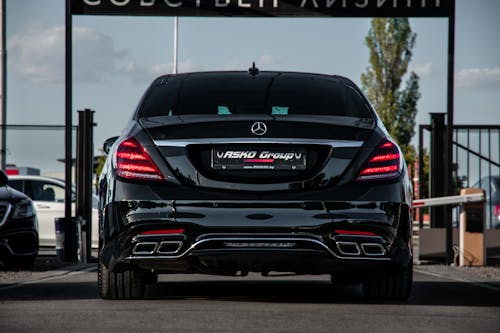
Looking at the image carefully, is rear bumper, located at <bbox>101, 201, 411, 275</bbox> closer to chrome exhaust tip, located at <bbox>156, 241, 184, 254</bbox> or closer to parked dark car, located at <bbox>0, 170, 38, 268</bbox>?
chrome exhaust tip, located at <bbox>156, 241, 184, 254</bbox>

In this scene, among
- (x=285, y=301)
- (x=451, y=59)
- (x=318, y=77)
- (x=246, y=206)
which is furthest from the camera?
(x=451, y=59)

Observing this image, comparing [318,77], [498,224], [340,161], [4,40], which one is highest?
[4,40]

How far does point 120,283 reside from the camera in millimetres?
7910

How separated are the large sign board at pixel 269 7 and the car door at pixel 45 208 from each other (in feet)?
18.6

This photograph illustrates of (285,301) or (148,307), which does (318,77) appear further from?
(148,307)

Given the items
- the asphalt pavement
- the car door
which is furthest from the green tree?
the asphalt pavement

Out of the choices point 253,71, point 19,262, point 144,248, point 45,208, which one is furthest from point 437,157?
point 144,248

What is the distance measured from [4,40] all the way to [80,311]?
18830mm

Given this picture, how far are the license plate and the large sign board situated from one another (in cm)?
757

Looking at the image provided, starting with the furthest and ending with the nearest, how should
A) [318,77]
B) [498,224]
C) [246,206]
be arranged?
[498,224] → [318,77] → [246,206]

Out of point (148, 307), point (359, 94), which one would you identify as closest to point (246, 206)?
point (148, 307)

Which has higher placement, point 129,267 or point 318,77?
point 318,77

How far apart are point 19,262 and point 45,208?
7097 mm

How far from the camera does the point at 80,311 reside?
24.1 feet
